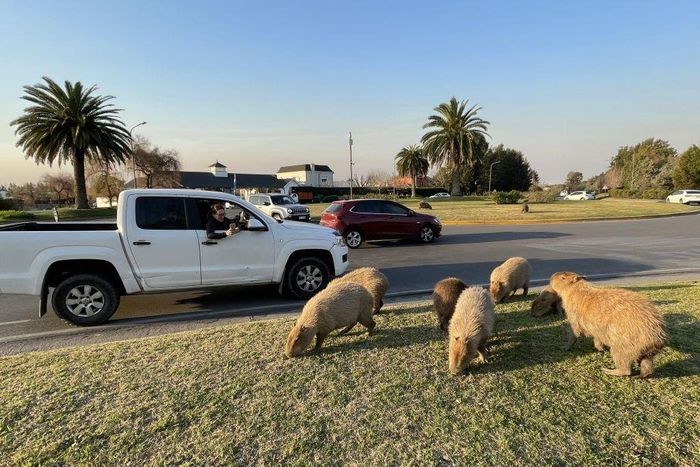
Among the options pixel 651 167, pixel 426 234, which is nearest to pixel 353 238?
pixel 426 234

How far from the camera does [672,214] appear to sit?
2458 centimetres

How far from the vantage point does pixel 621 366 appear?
324 centimetres

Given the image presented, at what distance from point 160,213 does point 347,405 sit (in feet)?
14.5

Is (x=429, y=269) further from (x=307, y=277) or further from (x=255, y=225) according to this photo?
(x=255, y=225)

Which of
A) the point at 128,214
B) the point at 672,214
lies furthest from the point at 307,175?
the point at 128,214

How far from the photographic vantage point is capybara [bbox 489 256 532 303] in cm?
559

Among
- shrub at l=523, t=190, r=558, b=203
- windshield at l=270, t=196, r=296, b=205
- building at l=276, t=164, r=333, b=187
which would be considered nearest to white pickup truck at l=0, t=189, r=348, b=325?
windshield at l=270, t=196, r=296, b=205

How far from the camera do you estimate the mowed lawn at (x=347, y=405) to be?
8.13 ft

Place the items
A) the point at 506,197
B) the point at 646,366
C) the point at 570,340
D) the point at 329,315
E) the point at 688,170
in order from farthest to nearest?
the point at 688,170 < the point at 506,197 < the point at 329,315 < the point at 570,340 < the point at 646,366

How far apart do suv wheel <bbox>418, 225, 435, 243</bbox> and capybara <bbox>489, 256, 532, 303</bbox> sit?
7.84 meters

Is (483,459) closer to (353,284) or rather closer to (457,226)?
(353,284)

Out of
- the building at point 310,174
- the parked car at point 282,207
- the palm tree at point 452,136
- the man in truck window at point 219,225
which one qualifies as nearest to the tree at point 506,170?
the palm tree at point 452,136

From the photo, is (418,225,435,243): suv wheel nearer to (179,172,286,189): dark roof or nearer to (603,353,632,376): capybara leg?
(603,353,632,376): capybara leg

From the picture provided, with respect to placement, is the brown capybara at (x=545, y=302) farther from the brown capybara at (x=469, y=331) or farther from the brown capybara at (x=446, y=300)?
the brown capybara at (x=469, y=331)
